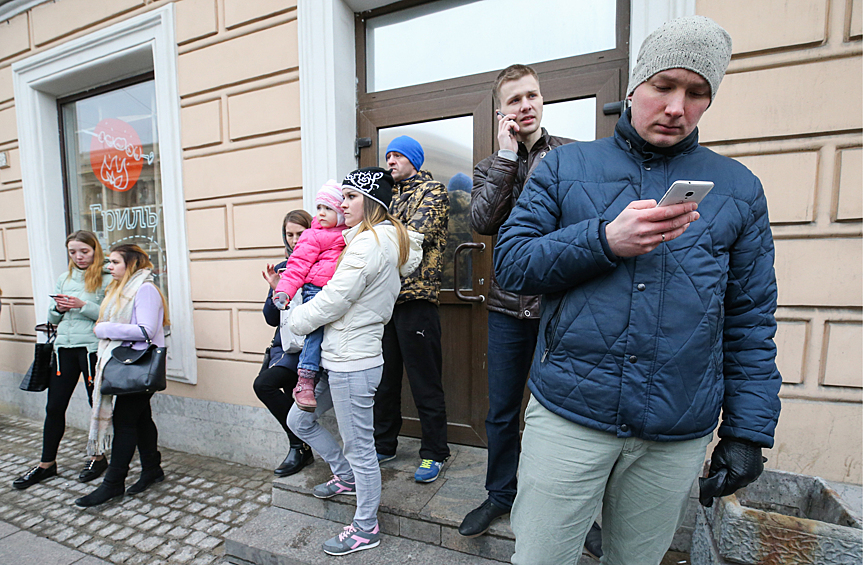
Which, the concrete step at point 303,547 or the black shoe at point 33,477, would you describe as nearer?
the concrete step at point 303,547

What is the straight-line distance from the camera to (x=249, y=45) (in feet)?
11.5

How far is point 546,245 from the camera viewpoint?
1163 millimetres

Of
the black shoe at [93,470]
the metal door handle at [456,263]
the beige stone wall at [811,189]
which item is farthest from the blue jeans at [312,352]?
the black shoe at [93,470]

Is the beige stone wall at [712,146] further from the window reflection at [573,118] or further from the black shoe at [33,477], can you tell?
the black shoe at [33,477]

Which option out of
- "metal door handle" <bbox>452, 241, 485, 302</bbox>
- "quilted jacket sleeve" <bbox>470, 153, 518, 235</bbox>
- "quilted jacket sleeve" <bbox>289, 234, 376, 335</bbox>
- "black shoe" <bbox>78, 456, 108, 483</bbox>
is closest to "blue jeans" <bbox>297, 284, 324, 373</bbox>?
"quilted jacket sleeve" <bbox>289, 234, 376, 335</bbox>

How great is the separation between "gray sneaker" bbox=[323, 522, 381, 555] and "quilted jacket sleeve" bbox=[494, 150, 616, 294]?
172 cm

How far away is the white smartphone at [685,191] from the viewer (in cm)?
91

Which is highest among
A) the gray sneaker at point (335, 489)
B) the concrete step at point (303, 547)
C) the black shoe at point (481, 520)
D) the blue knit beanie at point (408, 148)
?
the blue knit beanie at point (408, 148)

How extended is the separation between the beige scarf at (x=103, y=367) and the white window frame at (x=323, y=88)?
141 cm

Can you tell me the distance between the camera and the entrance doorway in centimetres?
274

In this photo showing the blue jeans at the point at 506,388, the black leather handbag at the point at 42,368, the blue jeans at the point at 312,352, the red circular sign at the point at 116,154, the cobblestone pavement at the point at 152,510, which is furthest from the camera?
the red circular sign at the point at 116,154

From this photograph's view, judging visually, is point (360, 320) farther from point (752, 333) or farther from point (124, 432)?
point (124, 432)

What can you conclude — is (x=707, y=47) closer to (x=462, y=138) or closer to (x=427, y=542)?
(x=462, y=138)

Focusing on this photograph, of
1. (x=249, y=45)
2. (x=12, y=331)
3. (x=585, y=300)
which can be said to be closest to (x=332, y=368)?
(x=585, y=300)
